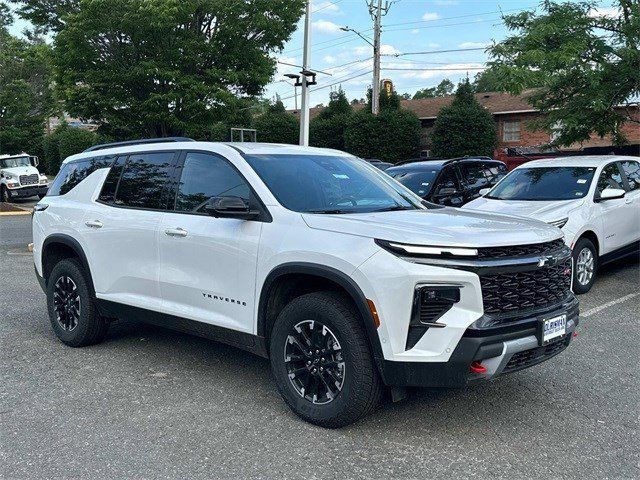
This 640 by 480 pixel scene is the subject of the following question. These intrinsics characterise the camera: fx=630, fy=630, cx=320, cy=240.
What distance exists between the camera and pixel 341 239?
3836 mm

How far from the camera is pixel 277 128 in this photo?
123ft

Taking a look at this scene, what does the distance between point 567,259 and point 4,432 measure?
3790mm

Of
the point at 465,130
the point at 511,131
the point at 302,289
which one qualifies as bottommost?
the point at 302,289

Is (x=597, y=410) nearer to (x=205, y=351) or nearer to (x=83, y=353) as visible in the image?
(x=205, y=351)

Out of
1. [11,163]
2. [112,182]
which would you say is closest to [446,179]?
[112,182]

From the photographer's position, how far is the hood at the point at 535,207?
7676 mm

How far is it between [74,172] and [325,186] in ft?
9.32

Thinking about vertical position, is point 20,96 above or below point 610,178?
above

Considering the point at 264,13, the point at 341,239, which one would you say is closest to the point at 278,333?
the point at 341,239

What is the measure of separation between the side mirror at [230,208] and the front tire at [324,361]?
0.70 m

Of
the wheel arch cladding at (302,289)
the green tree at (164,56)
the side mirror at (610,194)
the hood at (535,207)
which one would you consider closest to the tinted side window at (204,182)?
the wheel arch cladding at (302,289)

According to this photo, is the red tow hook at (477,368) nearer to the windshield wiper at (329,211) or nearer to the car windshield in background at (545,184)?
the windshield wiper at (329,211)

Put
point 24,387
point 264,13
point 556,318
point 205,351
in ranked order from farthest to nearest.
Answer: point 264,13, point 205,351, point 24,387, point 556,318

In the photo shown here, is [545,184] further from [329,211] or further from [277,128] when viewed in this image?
[277,128]
